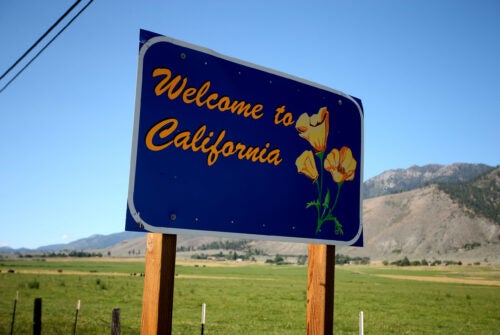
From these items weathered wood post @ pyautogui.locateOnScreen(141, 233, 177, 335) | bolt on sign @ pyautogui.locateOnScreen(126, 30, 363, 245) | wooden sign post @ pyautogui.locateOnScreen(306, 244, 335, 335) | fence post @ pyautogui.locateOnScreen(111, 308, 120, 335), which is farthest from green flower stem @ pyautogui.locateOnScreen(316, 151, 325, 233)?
fence post @ pyautogui.locateOnScreen(111, 308, 120, 335)

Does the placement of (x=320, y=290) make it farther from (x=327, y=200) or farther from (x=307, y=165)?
(x=307, y=165)

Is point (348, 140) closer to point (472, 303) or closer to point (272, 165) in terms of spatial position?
point (272, 165)

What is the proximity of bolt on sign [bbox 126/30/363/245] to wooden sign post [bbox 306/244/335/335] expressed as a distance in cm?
15

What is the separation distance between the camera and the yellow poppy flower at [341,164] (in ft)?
12.8

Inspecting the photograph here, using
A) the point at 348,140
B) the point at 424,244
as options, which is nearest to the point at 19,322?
the point at 348,140

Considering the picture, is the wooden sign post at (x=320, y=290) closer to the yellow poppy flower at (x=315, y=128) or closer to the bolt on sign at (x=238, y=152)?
the bolt on sign at (x=238, y=152)

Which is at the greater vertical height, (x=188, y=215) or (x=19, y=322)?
(x=188, y=215)

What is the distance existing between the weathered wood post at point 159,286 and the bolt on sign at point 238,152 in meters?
0.12

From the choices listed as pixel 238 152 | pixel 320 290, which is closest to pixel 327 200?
pixel 320 290

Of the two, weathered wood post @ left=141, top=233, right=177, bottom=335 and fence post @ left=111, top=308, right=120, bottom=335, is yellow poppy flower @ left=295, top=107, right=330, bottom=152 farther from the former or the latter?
fence post @ left=111, top=308, right=120, bottom=335

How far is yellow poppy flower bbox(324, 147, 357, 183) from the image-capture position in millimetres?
3900

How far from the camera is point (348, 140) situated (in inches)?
162

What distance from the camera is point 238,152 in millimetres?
3346

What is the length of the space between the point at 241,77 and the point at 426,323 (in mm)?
37374
